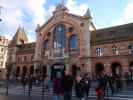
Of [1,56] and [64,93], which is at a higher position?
[1,56]

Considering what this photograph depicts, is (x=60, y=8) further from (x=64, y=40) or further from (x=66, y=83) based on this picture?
(x=66, y=83)

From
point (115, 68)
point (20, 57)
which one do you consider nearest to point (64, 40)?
point (115, 68)

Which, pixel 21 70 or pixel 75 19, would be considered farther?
pixel 21 70

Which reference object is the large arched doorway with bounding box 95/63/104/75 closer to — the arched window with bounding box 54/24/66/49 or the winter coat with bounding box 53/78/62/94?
the arched window with bounding box 54/24/66/49

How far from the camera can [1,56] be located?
70625 millimetres

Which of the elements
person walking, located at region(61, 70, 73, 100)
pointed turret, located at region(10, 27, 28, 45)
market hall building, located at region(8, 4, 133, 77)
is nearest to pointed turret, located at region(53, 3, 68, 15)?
market hall building, located at region(8, 4, 133, 77)

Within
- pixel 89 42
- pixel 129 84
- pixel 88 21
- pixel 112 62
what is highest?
pixel 88 21

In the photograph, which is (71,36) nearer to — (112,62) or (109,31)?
(109,31)

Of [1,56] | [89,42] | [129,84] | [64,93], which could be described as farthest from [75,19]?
[1,56]

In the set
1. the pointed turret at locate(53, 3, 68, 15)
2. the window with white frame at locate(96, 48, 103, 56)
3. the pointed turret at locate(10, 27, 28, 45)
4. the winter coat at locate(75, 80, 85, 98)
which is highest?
the pointed turret at locate(53, 3, 68, 15)

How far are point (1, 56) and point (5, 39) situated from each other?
7612mm

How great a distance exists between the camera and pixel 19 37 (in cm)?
5881

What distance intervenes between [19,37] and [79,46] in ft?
87.9

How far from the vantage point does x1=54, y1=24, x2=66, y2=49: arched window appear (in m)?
41.6
